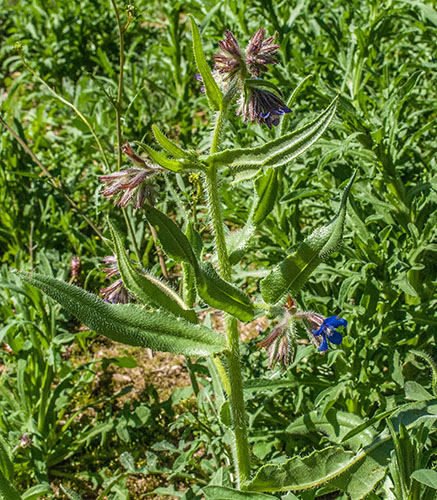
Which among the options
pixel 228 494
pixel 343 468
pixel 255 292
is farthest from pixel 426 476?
pixel 255 292

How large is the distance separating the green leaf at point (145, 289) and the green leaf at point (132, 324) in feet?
0.21

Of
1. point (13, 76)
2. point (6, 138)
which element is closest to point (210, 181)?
point (6, 138)

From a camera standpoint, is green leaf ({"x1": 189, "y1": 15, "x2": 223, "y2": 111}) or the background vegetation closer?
green leaf ({"x1": 189, "y1": 15, "x2": 223, "y2": 111})

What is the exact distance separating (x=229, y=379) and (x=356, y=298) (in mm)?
1137

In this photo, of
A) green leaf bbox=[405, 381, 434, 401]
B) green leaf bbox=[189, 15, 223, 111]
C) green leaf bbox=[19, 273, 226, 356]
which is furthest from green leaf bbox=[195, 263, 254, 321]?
green leaf bbox=[405, 381, 434, 401]

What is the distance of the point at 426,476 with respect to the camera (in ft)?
5.33

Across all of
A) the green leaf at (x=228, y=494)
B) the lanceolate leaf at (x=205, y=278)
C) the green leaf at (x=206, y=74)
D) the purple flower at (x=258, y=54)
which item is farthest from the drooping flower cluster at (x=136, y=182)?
the green leaf at (x=228, y=494)

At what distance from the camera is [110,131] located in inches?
179

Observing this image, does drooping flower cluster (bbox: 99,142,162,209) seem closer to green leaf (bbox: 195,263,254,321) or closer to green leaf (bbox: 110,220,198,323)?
green leaf (bbox: 110,220,198,323)

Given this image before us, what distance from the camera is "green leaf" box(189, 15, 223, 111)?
1.52 m

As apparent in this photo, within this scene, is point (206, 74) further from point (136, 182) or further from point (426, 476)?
point (426, 476)

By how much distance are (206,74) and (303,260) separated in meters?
0.54

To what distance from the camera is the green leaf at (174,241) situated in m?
1.53

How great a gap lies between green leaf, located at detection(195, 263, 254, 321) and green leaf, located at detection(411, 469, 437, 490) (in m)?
0.63
